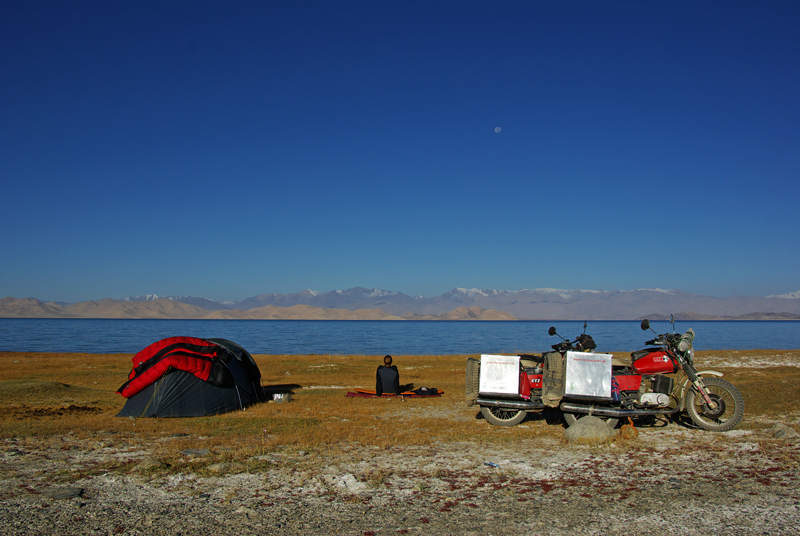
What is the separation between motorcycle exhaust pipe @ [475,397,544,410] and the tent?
740 cm

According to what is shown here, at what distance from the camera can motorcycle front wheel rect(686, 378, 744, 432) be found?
1121 centimetres

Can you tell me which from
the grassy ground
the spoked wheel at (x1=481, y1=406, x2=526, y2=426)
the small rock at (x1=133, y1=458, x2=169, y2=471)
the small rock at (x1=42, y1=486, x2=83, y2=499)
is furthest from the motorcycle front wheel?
the small rock at (x1=42, y1=486, x2=83, y2=499)

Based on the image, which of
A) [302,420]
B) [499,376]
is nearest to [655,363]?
[499,376]

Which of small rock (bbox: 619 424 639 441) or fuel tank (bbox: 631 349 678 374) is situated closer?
small rock (bbox: 619 424 639 441)

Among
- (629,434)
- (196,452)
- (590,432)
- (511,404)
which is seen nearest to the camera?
(196,452)

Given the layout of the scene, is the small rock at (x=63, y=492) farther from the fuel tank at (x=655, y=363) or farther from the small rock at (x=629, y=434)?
the fuel tank at (x=655, y=363)

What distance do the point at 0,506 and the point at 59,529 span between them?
4.51 feet

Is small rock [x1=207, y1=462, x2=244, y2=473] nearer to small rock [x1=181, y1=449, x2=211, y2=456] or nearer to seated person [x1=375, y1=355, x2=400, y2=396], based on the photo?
small rock [x1=181, y1=449, x2=211, y2=456]

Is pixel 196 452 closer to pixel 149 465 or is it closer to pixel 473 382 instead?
pixel 149 465

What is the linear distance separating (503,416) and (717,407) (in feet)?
15.2

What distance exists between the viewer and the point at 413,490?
23.9ft

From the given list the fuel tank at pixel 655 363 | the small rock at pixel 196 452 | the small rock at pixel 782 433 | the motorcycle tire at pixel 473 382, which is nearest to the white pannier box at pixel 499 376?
the motorcycle tire at pixel 473 382

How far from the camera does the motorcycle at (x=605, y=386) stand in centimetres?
1149

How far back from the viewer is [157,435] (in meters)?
11.5
